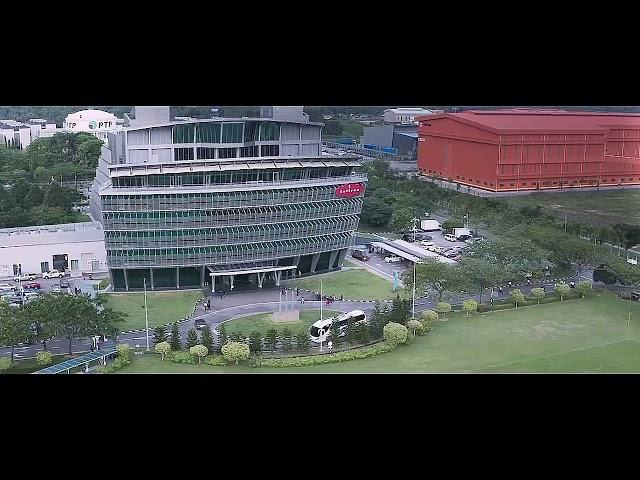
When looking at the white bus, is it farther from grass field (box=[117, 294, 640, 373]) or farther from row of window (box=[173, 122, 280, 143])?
row of window (box=[173, 122, 280, 143])

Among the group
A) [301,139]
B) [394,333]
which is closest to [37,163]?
[301,139]

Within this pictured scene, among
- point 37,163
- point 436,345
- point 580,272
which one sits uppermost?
point 37,163

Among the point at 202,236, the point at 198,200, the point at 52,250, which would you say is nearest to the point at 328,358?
the point at 202,236

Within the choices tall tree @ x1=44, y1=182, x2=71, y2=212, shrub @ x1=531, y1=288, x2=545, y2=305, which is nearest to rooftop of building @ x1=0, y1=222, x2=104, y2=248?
tall tree @ x1=44, y1=182, x2=71, y2=212

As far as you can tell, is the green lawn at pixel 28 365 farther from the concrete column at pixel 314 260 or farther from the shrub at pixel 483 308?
the shrub at pixel 483 308

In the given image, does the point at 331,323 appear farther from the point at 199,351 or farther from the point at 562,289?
the point at 562,289

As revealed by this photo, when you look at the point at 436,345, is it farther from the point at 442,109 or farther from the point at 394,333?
the point at 442,109

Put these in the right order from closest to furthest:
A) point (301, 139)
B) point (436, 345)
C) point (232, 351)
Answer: point (232, 351), point (436, 345), point (301, 139)
